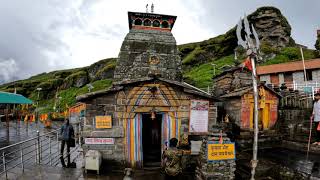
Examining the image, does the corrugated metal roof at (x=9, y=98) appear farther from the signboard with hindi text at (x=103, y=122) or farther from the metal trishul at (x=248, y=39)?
the metal trishul at (x=248, y=39)

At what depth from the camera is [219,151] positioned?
26.7ft

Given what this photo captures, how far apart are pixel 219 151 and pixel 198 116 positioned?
2424mm

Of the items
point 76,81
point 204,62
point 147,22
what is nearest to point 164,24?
point 147,22

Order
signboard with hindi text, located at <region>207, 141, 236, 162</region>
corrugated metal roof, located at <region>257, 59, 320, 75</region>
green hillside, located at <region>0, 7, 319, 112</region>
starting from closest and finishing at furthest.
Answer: signboard with hindi text, located at <region>207, 141, 236, 162</region>
corrugated metal roof, located at <region>257, 59, 320, 75</region>
green hillside, located at <region>0, 7, 319, 112</region>

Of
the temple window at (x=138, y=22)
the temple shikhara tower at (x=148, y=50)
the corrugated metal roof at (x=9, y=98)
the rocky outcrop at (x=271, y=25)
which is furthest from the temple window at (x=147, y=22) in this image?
the rocky outcrop at (x=271, y=25)

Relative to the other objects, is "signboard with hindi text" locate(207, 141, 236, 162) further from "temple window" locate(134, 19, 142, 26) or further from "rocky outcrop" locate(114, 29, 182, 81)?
"temple window" locate(134, 19, 142, 26)

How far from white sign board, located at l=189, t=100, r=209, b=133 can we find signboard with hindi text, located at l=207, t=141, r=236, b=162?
2260 mm

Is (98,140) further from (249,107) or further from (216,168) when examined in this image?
(249,107)

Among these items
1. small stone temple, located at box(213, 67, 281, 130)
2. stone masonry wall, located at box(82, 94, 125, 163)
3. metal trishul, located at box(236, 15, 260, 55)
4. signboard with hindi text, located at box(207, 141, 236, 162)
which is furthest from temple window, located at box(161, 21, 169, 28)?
signboard with hindi text, located at box(207, 141, 236, 162)

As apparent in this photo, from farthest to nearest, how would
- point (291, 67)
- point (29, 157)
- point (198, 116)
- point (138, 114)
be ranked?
point (291, 67) < point (29, 157) < point (198, 116) < point (138, 114)

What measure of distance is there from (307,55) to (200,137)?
4370 cm

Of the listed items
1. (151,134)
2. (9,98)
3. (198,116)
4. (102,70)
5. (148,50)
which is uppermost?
(102,70)

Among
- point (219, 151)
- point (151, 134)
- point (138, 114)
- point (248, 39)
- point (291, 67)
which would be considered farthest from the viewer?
point (291, 67)

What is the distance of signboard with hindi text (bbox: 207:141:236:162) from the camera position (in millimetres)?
Answer: 8055
